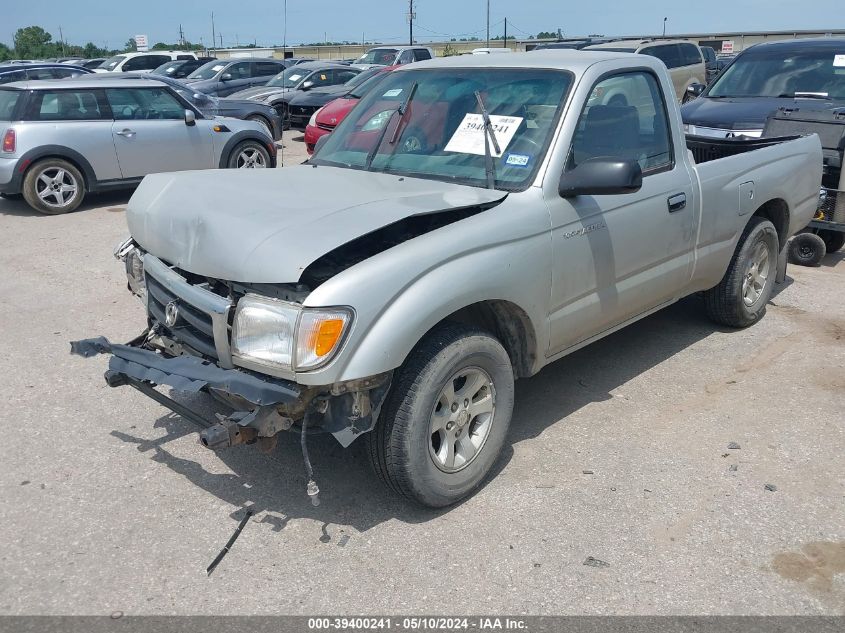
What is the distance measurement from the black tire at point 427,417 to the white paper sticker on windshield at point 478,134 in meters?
1.09

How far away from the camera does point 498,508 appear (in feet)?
12.2

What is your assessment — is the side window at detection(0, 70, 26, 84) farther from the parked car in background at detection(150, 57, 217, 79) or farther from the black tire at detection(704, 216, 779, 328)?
the black tire at detection(704, 216, 779, 328)

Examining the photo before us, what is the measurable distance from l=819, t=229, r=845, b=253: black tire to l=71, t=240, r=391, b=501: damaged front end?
638cm

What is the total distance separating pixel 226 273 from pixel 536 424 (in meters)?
2.02

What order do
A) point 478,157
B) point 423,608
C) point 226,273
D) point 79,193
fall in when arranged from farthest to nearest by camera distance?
point 79,193 → point 478,157 → point 226,273 → point 423,608

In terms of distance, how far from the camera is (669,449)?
425cm

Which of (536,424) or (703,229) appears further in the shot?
(703,229)

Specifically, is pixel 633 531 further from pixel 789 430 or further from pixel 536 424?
pixel 789 430

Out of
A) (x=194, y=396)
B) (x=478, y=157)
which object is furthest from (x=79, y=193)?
(x=478, y=157)

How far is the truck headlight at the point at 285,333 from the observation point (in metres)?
3.11

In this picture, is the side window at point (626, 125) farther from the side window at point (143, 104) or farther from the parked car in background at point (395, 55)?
the parked car in background at point (395, 55)

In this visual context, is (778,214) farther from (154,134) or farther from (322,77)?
(322,77)

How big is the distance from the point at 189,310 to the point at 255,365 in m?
0.57

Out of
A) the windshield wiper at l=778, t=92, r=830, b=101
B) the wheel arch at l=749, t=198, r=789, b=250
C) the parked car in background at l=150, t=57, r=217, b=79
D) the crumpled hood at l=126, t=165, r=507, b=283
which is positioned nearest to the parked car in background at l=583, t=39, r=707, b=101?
the windshield wiper at l=778, t=92, r=830, b=101
